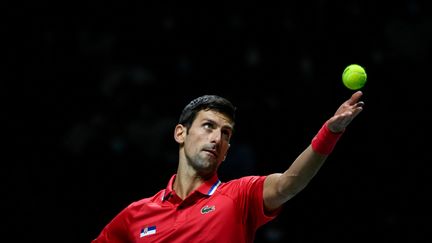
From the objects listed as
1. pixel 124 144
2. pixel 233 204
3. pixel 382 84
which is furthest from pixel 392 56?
pixel 233 204

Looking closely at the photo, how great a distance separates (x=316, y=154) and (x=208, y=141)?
1.15 meters

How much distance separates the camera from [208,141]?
5031 millimetres

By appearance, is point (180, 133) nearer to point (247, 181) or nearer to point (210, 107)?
point (210, 107)

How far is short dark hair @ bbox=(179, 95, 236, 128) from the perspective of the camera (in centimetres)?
518

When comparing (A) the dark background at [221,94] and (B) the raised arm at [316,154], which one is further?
(A) the dark background at [221,94]

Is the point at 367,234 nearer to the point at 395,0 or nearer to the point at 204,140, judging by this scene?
the point at 204,140

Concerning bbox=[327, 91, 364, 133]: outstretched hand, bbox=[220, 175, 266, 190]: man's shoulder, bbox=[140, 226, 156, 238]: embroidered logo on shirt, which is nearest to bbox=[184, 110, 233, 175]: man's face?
bbox=[220, 175, 266, 190]: man's shoulder

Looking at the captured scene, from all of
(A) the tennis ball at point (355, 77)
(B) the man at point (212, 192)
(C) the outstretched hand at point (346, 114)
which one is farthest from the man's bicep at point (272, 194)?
(A) the tennis ball at point (355, 77)

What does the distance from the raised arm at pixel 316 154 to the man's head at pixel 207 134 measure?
790 mm

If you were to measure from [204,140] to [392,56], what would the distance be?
17.7 feet

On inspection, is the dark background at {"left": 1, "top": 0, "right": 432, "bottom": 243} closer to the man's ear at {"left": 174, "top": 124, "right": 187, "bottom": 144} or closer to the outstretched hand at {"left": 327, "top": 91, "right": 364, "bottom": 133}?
the man's ear at {"left": 174, "top": 124, "right": 187, "bottom": 144}

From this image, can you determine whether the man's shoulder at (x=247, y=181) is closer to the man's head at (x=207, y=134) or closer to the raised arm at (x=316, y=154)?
the raised arm at (x=316, y=154)

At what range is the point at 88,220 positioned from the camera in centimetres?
797

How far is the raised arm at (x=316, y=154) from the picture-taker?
13.1 ft
